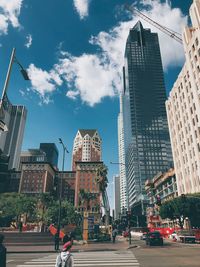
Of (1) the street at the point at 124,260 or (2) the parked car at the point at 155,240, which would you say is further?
(2) the parked car at the point at 155,240

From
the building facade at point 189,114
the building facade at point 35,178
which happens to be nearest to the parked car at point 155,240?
the building facade at point 189,114

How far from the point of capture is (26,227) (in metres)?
65.0

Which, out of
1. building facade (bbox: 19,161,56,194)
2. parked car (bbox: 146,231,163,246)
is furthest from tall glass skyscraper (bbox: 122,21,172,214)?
parked car (bbox: 146,231,163,246)

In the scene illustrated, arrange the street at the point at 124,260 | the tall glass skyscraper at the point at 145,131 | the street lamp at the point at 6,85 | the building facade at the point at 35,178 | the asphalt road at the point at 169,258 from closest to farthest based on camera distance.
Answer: the street lamp at the point at 6,85
the asphalt road at the point at 169,258
the street at the point at 124,260
the building facade at the point at 35,178
the tall glass skyscraper at the point at 145,131

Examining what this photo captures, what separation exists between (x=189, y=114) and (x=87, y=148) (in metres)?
138

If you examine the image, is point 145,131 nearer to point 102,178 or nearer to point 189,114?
point 189,114

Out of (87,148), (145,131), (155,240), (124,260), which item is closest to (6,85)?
(124,260)

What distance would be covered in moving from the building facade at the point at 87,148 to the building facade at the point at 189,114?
123m

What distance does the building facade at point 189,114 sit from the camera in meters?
49.8

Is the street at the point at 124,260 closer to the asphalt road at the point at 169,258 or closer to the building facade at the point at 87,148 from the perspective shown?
the asphalt road at the point at 169,258

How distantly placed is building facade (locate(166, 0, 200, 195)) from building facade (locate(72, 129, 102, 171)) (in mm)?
122827

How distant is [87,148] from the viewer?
612ft

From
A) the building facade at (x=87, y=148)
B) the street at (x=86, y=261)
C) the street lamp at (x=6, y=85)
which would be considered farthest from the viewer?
the building facade at (x=87, y=148)

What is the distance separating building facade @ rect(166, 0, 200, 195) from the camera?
49750 millimetres
